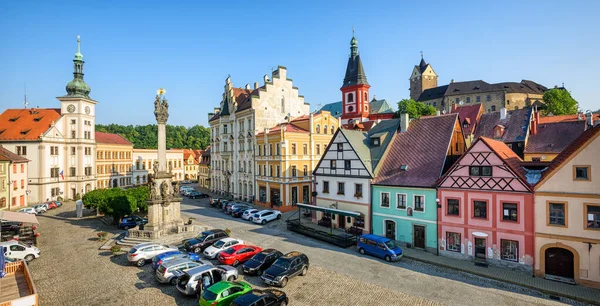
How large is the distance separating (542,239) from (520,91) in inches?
3743

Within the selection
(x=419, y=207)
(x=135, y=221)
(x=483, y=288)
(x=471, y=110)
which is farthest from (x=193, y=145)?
(x=483, y=288)

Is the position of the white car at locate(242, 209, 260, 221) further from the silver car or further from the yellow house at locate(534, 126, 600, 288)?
the yellow house at locate(534, 126, 600, 288)

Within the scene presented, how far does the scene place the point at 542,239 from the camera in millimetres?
20625

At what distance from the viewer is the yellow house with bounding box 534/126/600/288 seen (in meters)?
19.0

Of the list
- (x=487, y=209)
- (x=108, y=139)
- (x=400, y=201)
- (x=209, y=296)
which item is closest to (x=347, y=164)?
(x=400, y=201)

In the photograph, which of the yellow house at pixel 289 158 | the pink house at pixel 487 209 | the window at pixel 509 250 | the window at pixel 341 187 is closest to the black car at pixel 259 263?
the window at pixel 341 187

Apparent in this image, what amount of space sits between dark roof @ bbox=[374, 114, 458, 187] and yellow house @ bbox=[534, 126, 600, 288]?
7778 mm

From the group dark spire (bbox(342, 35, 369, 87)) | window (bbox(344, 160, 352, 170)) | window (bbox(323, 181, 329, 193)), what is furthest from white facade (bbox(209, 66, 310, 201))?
window (bbox(344, 160, 352, 170))

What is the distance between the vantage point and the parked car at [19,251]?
2217 cm

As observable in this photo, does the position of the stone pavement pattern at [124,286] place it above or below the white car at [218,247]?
below

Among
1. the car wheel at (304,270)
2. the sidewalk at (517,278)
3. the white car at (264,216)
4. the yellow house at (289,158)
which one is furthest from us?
the yellow house at (289,158)

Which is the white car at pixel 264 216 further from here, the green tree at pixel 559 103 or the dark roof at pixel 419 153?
the green tree at pixel 559 103

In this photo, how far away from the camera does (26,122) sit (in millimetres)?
53812

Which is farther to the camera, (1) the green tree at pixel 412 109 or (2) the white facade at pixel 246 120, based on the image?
(1) the green tree at pixel 412 109
